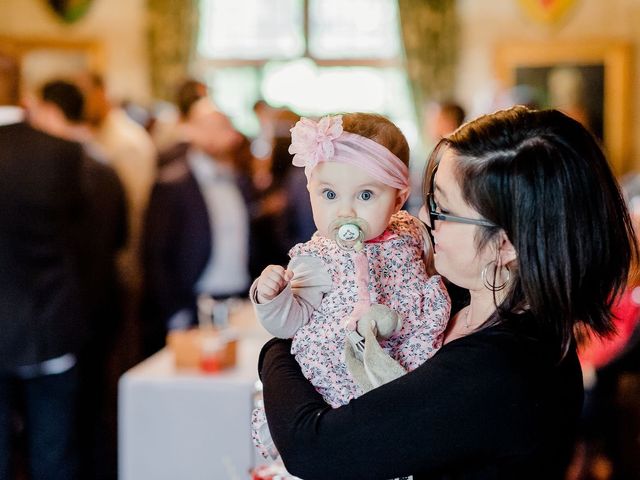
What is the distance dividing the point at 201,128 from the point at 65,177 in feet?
4.22

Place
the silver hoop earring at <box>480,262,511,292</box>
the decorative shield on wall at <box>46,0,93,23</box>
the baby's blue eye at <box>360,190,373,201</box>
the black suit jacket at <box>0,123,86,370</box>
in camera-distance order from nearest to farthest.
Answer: the silver hoop earring at <box>480,262,511,292</box>, the baby's blue eye at <box>360,190,373,201</box>, the black suit jacket at <box>0,123,86,370</box>, the decorative shield on wall at <box>46,0,93,23</box>

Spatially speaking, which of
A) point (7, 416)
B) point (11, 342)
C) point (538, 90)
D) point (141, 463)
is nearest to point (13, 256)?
point (11, 342)

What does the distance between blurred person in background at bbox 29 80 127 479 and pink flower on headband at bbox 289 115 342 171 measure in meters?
2.86

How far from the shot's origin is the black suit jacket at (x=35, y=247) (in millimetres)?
2918

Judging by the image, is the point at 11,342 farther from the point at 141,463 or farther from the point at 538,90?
the point at 538,90

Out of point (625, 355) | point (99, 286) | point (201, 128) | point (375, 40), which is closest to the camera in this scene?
point (625, 355)

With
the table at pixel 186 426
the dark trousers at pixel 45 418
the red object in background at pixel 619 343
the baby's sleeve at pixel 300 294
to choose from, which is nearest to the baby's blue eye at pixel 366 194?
the baby's sleeve at pixel 300 294

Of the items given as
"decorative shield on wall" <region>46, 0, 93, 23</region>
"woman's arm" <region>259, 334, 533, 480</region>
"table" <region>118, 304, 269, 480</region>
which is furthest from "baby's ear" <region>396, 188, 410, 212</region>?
"decorative shield on wall" <region>46, 0, 93, 23</region>

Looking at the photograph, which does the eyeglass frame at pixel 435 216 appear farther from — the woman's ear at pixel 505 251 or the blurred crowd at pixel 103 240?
the blurred crowd at pixel 103 240

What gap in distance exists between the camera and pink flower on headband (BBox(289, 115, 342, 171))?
1478 mm

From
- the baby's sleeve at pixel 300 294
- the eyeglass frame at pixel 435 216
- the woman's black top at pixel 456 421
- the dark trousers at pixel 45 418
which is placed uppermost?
the eyeglass frame at pixel 435 216

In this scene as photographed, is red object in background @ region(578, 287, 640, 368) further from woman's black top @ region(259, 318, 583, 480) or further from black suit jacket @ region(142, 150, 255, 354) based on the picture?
woman's black top @ region(259, 318, 583, 480)

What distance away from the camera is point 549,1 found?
28.2ft

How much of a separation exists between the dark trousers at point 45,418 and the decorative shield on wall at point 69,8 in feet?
22.1
